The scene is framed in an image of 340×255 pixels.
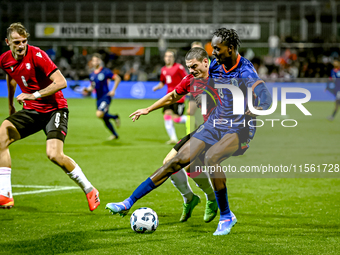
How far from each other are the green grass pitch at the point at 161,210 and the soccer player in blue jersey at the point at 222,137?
0.41 metres

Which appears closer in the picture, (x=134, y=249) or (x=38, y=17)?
(x=134, y=249)

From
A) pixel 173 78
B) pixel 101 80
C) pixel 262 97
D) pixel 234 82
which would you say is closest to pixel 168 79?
pixel 173 78

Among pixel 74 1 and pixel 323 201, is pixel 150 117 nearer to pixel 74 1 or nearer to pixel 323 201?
pixel 323 201

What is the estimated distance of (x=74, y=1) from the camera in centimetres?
3312

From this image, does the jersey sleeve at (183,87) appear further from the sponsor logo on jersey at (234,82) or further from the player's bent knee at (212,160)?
the player's bent knee at (212,160)

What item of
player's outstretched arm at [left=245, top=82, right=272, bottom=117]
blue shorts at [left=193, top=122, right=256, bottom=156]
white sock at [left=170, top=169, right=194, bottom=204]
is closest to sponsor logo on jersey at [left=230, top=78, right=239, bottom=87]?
player's outstretched arm at [left=245, top=82, right=272, bottom=117]

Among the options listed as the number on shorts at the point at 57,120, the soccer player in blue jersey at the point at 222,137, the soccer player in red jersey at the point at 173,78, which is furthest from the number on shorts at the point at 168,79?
the soccer player in blue jersey at the point at 222,137

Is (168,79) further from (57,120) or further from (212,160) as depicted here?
(212,160)

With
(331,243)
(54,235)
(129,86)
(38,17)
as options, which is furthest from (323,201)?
(38,17)

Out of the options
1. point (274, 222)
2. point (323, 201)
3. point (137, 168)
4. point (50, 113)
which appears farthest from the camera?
point (137, 168)

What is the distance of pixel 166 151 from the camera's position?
10742mm

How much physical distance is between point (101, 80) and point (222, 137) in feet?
27.7

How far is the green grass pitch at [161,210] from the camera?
446 cm

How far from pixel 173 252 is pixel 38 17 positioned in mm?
31147
